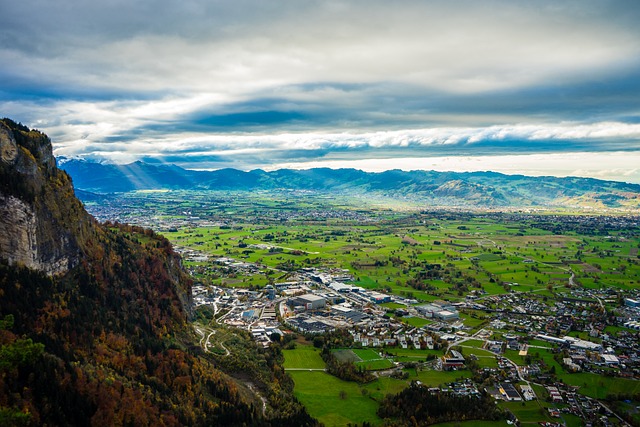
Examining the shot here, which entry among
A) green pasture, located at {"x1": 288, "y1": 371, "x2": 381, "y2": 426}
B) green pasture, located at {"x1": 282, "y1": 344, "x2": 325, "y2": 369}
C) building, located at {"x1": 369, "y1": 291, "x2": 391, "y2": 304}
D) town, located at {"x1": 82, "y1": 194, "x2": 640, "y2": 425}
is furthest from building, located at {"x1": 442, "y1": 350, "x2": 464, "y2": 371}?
building, located at {"x1": 369, "y1": 291, "x2": 391, "y2": 304}

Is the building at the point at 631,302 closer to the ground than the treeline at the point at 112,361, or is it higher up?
closer to the ground

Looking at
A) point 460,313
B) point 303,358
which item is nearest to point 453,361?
point 303,358

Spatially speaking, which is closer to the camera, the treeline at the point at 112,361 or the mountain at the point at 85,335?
the treeline at the point at 112,361

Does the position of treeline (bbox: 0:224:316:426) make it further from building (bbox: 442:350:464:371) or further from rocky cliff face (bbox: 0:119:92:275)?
building (bbox: 442:350:464:371)

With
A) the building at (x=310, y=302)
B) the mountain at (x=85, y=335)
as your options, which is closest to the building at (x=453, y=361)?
the mountain at (x=85, y=335)

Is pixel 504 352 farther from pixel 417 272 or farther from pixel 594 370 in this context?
pixel 417 272

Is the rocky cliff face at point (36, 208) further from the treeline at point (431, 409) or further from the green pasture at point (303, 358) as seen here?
the treeline at point (431, 409)
